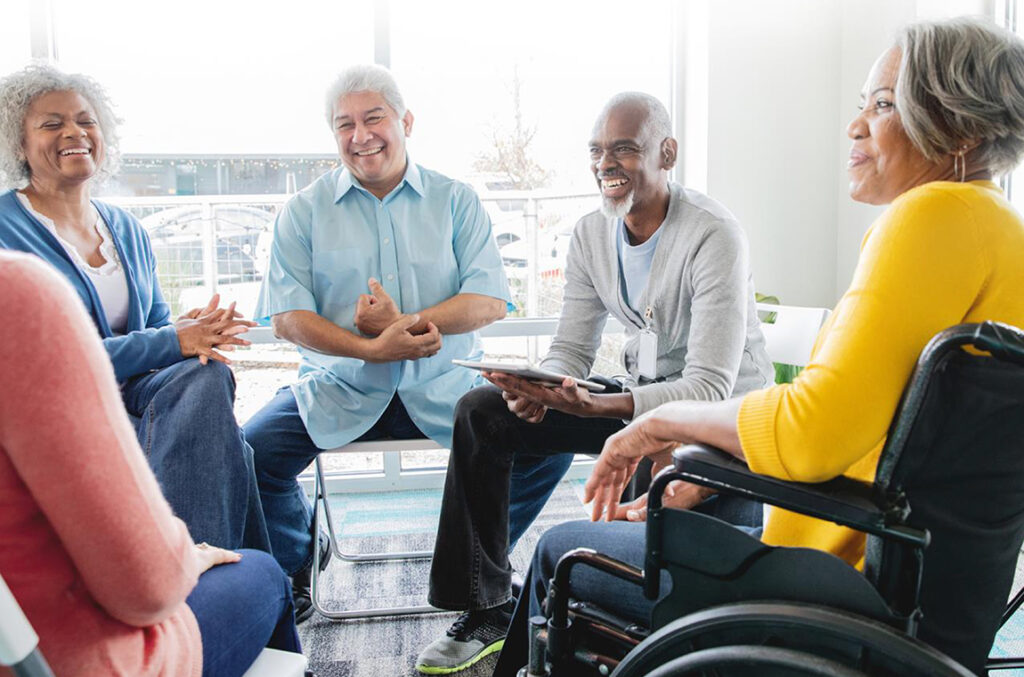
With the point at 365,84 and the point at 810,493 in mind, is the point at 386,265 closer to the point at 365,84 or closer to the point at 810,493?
the point at 365,84

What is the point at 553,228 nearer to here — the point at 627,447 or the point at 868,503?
the point at 627,447

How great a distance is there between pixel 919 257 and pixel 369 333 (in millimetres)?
1715

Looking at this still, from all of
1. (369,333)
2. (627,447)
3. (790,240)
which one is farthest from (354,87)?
(790,240)

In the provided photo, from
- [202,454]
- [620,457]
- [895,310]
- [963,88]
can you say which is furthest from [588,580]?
[202,454]

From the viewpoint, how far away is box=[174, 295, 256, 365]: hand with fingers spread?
2.13 m

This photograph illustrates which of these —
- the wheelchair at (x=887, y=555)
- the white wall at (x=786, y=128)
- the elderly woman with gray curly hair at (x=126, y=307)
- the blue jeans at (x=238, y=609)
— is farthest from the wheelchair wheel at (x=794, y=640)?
the white wall at (x=786, y=128)

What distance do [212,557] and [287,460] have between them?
1170 millimetres

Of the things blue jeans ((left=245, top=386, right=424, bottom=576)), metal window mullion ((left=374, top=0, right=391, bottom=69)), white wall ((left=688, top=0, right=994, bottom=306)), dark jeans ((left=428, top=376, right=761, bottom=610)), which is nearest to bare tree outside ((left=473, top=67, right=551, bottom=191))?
metal window mullion ((left=374, top=0, right=391, bottom=69))

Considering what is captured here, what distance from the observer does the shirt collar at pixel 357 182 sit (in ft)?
8.46

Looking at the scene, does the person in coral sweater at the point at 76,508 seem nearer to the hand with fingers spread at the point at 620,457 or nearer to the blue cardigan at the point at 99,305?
the hand with fingers spread at the point at 620,457

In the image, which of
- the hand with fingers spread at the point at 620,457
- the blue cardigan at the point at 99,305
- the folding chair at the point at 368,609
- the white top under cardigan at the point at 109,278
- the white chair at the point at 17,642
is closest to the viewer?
the white chair at the point at 17,642

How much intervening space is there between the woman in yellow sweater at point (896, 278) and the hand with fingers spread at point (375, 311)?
1.19 m

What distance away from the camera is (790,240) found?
3.32 metres

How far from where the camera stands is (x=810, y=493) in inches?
38.3
